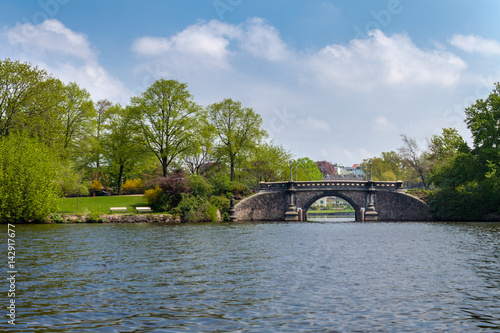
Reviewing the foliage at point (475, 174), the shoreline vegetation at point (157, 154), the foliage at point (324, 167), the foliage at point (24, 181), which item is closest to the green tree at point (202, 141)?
the shoreline vegetation at point (157, 154)

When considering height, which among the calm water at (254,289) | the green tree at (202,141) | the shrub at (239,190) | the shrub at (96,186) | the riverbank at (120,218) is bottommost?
the calm water at (254,289)

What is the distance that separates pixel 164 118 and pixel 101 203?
14020mm

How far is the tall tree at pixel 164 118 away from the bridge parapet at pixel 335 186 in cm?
1294

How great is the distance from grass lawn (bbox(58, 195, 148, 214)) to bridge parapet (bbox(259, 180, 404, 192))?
56.8 ft

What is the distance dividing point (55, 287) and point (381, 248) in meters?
18.8

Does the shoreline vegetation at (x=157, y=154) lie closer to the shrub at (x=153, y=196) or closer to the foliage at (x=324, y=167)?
the shrub at (x=153, y=196)

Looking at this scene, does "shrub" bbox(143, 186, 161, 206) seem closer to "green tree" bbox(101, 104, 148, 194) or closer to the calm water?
"green tree" bbox(101, 104, 148, 194)

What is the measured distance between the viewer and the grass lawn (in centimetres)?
5388

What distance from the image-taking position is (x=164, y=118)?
63.5 metres

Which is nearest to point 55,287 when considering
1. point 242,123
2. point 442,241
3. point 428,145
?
point 442,241

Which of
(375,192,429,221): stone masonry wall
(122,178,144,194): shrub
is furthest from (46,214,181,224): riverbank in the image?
(375,192,429,221): stone masonry wall

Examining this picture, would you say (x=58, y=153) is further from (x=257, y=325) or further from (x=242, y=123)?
(x=257, y=325)

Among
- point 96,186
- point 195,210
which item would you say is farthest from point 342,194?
point 96,186

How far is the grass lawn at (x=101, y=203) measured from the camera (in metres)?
53.9
